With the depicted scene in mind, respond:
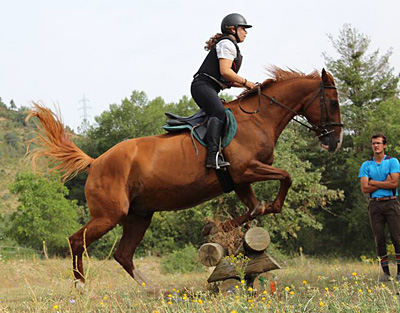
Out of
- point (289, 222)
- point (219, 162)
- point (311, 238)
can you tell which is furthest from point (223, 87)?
point (311, 238)

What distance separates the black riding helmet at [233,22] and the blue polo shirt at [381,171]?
2.93 meters

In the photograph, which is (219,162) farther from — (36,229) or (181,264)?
(36,229)

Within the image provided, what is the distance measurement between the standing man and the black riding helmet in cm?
269

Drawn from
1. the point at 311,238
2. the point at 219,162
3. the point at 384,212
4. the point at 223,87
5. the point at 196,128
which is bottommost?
the point at 311,238

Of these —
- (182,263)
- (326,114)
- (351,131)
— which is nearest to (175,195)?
(326,114)

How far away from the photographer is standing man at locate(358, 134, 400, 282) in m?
7.64

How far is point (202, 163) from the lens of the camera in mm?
6617

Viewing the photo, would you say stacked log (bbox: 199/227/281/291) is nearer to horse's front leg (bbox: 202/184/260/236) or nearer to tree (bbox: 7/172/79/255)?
horse's front leg (bbox: 202/184/260/236)

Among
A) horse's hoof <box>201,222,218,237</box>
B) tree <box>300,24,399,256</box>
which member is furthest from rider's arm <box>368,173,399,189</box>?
tree <box>300,24,399,256</box>

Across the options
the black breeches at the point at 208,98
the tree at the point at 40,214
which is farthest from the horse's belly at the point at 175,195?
the tree at the point at 40,214

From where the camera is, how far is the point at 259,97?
7.00 meters

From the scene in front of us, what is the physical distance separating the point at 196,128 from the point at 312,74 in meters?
1.94

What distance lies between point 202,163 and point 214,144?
0.33 meters

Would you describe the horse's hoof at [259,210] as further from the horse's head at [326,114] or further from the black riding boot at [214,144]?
the horse's head at [326,114]
